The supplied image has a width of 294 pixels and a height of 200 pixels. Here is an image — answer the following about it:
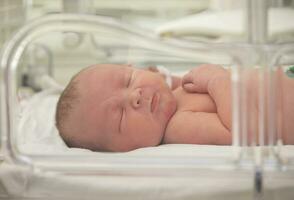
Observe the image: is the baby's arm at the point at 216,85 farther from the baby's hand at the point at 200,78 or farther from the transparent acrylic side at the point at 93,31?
the transparent acrylic side at the point at 93,31

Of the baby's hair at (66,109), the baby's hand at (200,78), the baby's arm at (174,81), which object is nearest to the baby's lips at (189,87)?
the baby's hand at (200,78)

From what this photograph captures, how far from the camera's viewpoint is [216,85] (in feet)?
2.93

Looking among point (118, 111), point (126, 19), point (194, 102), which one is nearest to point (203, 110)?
point (194, 102)

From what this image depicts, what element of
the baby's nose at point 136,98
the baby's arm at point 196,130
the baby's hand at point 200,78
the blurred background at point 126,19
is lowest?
the baby's arm at point 196,130

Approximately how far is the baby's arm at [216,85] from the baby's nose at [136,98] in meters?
0.11

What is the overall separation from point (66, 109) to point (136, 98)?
122mm

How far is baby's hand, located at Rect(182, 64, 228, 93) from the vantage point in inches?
34.1

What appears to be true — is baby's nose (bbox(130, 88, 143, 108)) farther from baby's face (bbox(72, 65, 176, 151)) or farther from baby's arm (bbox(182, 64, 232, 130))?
baby's arm (bbox(182, 64, 232, 130))

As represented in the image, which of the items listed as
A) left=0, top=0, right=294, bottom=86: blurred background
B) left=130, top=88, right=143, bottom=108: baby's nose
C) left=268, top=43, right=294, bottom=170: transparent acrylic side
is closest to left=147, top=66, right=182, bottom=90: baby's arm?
left=0, top=0, right=294, bottom=86: blurred background

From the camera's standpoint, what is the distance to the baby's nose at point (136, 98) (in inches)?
35.5

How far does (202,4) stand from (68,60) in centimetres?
49

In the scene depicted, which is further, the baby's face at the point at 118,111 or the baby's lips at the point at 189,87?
the baby's lips at the point at 189,87

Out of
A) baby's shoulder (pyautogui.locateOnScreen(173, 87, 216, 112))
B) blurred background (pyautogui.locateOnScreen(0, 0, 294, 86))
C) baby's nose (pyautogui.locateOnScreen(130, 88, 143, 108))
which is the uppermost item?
blurred background (pyautogui.locateOnScreen(0, 0, 294, 86))

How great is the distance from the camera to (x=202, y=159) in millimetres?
650
